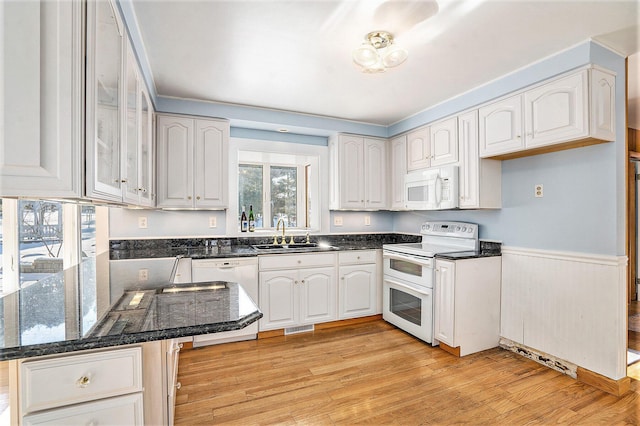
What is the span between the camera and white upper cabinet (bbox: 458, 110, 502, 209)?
2.84 meters

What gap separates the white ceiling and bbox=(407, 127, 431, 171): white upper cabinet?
54 cm

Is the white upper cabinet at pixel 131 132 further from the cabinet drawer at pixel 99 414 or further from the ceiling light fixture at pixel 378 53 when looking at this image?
the ceiling light fixture at pixel 378 53

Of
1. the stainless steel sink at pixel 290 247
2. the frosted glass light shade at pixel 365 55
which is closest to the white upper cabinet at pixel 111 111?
the frosted glass light shade at pixel 365 55

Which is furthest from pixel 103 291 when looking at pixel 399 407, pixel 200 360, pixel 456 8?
pixel 456 8

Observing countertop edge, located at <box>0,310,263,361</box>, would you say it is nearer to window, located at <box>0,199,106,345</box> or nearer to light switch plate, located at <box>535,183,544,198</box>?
window, located at <box>0,199,106,345</box>

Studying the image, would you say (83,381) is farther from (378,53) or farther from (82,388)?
(378,53)

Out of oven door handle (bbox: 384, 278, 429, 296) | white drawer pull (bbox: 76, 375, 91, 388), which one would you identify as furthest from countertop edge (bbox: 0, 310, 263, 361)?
oven door handle (bbox: 384, 278, 429, 296)

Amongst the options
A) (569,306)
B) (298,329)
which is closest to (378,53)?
(569,306)

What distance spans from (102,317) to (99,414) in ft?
0.96

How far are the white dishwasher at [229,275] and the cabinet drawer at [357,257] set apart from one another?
0.95 metres

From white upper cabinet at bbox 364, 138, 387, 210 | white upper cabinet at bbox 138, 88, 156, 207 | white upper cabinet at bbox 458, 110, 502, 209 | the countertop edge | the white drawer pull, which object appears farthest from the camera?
white upper cabinet at bbox 364, 138, 387, 210

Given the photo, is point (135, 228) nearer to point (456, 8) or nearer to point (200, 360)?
point (200, 360)

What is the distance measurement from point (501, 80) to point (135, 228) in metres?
3.60

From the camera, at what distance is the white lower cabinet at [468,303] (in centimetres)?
271
